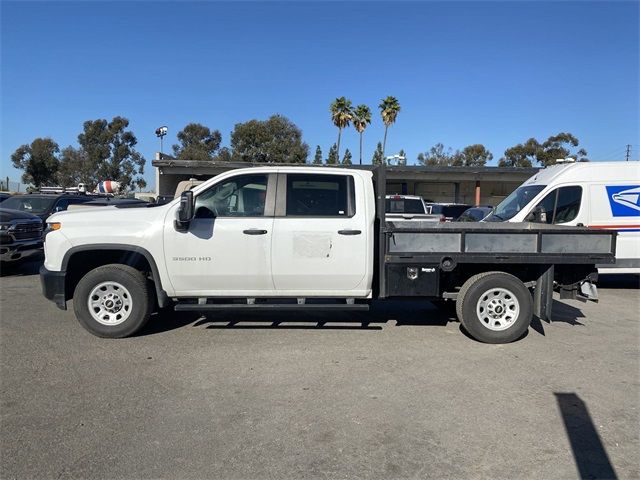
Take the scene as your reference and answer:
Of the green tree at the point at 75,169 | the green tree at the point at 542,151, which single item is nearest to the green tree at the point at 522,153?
the green tree at the point at 542,151

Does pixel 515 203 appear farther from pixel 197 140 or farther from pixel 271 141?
pixel 197 140

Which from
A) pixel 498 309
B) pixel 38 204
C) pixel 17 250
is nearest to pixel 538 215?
pixel 498 309

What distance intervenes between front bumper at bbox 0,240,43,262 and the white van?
9948mm

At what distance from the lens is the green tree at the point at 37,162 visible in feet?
196

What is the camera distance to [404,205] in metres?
14.7

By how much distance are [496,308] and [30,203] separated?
13118mm

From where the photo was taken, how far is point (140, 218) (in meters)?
5.85

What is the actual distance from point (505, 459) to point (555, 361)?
7.77ft

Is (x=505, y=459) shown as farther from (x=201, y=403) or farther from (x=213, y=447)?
(x=201, y=403)

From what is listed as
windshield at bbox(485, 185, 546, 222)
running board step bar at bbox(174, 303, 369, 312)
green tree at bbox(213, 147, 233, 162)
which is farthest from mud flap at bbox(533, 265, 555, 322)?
green tree at bbox(213, 147, 233, 162)

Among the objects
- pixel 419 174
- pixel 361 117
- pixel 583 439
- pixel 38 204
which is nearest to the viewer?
pixel 583 439

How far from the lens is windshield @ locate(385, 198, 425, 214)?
1441cm

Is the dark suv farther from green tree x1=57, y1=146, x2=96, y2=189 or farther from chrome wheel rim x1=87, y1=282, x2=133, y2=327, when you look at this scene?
green tree x1=57, y1=146, x2=96, y2=189

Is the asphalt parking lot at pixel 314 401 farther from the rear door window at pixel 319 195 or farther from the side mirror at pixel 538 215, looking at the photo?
the side mirror at pixel 538 215
